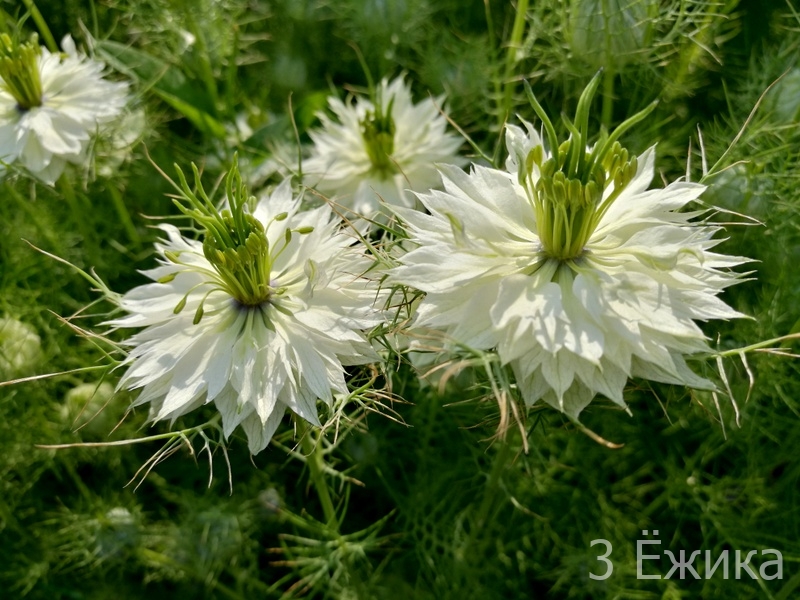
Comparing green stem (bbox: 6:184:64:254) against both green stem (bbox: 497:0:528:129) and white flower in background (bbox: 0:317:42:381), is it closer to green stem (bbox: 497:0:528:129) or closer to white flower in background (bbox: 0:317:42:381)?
white flower in background (bbox: 0:317:42:381)

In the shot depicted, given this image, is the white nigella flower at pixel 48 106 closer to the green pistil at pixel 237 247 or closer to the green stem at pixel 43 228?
the green stem at pixel 43 228

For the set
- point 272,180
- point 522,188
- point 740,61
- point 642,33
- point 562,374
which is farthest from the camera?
point 740,61

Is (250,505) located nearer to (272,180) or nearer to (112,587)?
(112,587)

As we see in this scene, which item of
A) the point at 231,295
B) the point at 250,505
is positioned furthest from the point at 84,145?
the point at 250,505

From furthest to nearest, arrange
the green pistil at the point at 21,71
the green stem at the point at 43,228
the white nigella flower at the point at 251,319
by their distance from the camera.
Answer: the green stem at the point at 43,228, the green pistil at the point at 21,71, the white nigella flower at the point at 251,319

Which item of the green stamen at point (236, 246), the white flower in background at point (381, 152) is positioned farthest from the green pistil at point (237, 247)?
the white flower in background at point (381, 152)

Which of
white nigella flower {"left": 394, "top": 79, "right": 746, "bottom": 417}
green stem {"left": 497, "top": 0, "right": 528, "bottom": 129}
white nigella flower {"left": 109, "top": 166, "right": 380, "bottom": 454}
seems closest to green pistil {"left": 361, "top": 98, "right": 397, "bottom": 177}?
green stem {"left": 497, "top": 0, "right": 528, "bottom": 129}
